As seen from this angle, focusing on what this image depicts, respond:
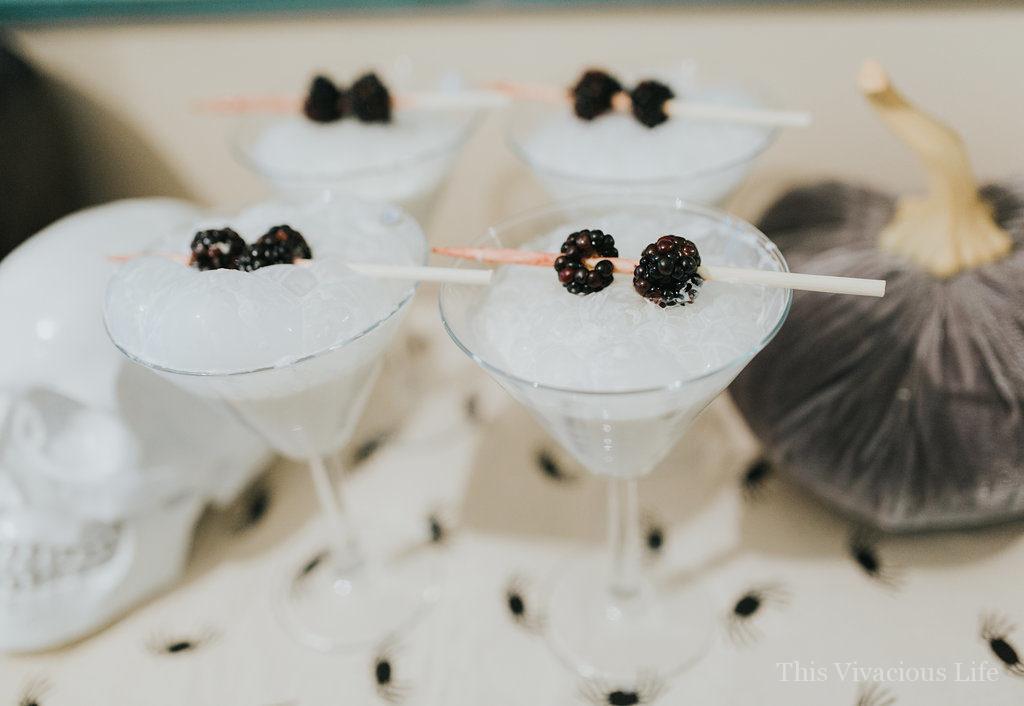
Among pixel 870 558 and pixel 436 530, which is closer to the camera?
pixel 870 558

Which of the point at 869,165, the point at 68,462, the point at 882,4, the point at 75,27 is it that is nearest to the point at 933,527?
the point at 869,165

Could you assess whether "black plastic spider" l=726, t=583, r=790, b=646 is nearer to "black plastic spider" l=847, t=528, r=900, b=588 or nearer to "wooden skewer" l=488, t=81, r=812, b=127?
"black plastic spider" l=847, t=528, r=900, b=588

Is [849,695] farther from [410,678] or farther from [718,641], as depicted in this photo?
[410,678]

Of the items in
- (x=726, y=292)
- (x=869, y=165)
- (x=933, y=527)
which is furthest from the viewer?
(x=869, y=165)

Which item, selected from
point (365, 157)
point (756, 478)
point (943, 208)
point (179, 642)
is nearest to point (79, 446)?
point (179, 642)

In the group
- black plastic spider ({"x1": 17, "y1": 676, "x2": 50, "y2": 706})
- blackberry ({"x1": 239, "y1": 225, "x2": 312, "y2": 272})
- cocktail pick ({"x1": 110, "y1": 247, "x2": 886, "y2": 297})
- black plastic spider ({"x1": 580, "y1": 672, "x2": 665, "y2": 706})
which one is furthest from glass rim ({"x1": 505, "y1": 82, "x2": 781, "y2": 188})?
black plastic spider ({"x1": 17, "y1": 676, "x2": 50, "y2": 706})

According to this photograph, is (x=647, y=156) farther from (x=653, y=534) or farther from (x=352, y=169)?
(x=653, y=534)
